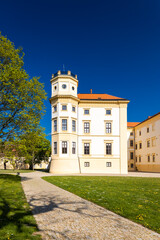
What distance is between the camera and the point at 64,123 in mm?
33938

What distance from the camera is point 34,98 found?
1822 centimetres

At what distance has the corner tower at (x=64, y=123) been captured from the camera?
3297 centimetres

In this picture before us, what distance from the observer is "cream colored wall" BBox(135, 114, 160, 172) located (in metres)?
39.6

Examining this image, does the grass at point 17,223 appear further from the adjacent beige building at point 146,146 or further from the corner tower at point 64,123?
the adjacent beige building at point 146,146

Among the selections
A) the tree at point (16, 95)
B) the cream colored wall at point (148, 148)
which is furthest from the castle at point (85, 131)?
the tree at point (16, 95)

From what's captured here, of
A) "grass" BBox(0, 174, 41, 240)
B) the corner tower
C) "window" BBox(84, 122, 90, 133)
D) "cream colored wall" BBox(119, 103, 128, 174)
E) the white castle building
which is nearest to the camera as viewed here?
"grass" BBox(0, 174, 41, 240)

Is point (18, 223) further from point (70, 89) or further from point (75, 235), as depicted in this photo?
point (70, 89)

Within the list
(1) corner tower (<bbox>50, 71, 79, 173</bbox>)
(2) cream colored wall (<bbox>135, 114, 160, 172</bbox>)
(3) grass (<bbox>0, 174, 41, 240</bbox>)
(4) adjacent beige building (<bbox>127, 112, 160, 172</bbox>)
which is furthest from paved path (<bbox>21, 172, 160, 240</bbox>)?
(4) adjacent beige building (<bbox>127, 112, 160, 172</bbox>)

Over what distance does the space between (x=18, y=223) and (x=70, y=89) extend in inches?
1185

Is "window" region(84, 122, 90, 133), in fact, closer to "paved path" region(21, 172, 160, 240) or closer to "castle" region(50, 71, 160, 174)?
"castle" region(50, 71, 160, 174)

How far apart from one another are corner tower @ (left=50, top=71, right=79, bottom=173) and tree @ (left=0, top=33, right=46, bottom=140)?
50.7 ft

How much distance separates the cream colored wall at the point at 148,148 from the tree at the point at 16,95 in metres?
29.0

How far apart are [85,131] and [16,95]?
20.4 m

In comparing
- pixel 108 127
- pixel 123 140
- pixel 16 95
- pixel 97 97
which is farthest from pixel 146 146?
pixel 16 95
